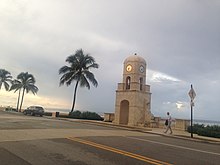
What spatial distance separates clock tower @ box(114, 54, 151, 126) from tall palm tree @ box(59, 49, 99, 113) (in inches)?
451

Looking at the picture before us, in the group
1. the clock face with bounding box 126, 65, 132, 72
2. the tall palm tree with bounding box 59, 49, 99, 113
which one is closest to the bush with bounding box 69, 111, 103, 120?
the tall palm tree with bounding box 59, 49, 99, 113

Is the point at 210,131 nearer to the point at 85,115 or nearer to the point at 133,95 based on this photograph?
the point at 133,95

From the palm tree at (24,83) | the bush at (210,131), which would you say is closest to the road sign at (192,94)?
the bush at (210,131)

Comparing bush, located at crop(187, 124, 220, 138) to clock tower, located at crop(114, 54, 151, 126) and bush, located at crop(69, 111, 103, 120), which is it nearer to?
clock tower, located at crop(114, 54, 151, 126)

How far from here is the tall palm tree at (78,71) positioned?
42.5 metres

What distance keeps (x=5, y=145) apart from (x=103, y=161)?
175 inches

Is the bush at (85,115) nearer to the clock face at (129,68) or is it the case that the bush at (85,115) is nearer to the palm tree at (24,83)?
the clock face at (129,68)

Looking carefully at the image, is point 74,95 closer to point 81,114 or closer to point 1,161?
point 81,114

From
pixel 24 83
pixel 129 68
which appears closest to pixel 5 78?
pixel 24 83

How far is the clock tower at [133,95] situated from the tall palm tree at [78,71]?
1145cm

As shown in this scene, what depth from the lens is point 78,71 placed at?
4294 centimetres

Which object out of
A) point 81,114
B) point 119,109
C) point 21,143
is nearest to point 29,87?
point 81,114

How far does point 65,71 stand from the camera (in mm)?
42906

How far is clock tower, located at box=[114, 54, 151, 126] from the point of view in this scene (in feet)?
98.0
